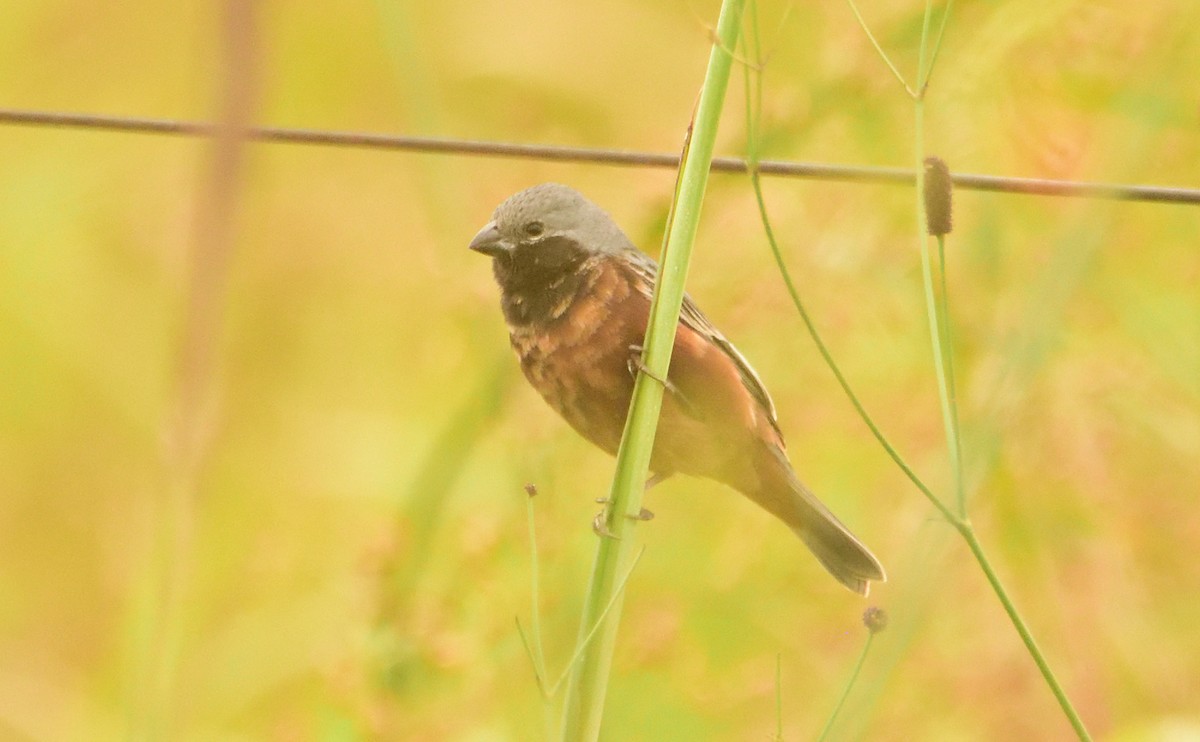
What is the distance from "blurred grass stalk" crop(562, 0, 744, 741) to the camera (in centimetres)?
173

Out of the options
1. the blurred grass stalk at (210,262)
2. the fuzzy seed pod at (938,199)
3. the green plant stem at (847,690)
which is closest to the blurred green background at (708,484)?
the green plant stem at (847,690)

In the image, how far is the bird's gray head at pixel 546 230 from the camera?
3.25m

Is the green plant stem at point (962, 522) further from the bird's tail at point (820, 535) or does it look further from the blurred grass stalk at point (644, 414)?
the bird's tail at point (820, 535)

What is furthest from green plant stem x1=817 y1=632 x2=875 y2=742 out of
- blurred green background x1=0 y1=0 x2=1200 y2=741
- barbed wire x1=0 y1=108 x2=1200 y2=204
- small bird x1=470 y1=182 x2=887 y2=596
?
small bird x1=470 y1=182 x2=887 y2=596

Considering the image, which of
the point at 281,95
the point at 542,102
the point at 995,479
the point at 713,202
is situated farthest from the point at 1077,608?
the point at 281,95

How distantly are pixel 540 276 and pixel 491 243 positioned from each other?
157 mm

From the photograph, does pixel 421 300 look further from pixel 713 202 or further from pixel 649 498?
pixel 713 202

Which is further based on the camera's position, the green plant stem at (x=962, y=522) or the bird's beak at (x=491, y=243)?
the bird's beak at (x=491, y=243)

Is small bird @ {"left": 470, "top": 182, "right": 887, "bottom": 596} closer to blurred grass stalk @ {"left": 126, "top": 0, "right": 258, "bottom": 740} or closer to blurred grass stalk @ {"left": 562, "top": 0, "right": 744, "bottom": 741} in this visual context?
blurred grass stalk @ {"left": 562, "top": 0, "right": 744, "bottom": 741}

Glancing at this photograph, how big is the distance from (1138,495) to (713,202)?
4.86 ft

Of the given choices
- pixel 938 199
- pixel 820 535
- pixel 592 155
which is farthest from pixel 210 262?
pixel 820 535

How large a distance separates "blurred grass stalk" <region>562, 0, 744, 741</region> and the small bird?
0.96 m

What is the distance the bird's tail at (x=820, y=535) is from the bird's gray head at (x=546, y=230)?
2.47 ft

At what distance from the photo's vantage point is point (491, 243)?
3.29m
